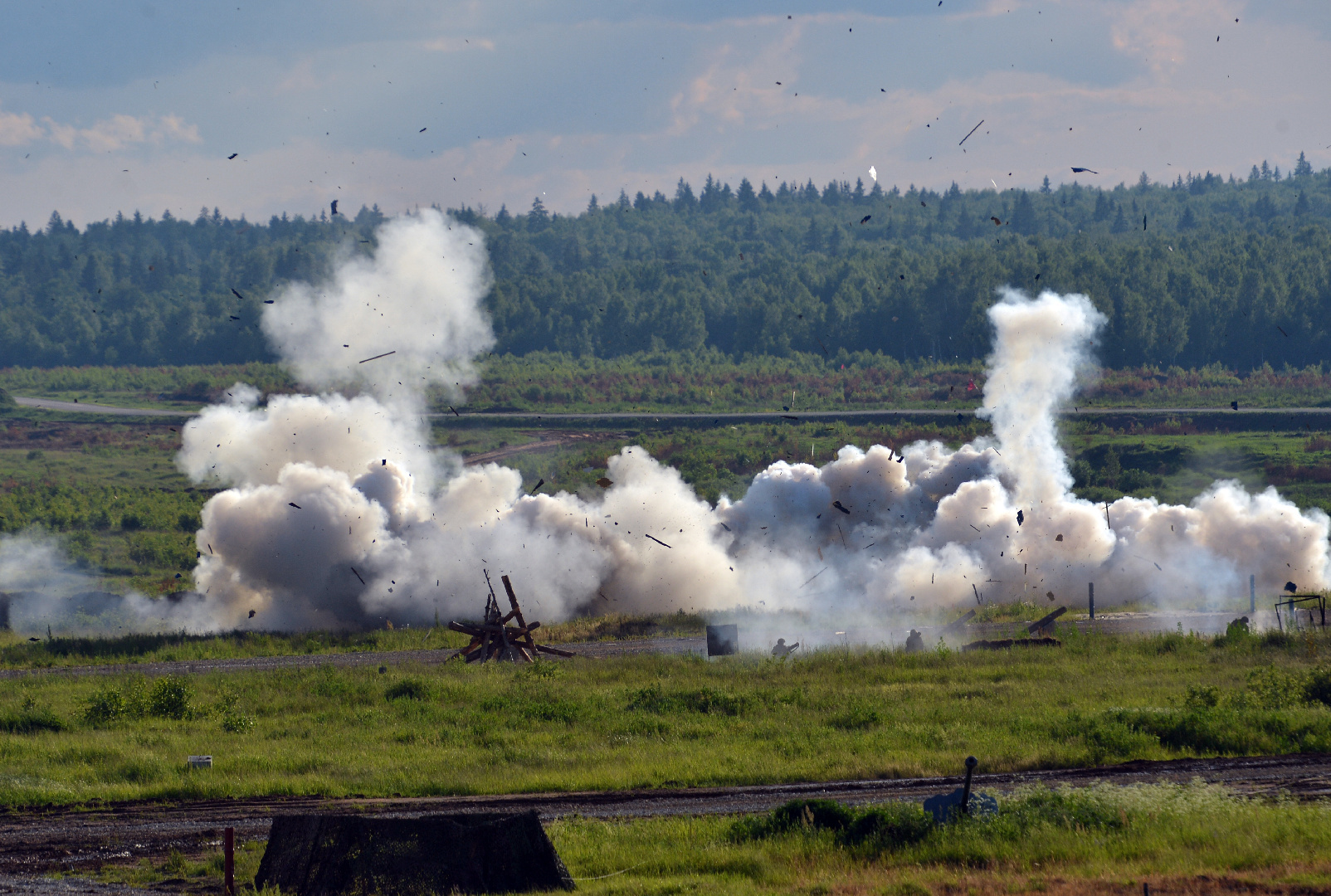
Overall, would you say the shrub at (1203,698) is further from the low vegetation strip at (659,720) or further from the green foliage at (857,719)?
the green foliage at (857,719)

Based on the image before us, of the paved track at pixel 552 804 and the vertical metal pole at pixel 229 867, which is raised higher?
the vertical metal pole at pixel 229 867

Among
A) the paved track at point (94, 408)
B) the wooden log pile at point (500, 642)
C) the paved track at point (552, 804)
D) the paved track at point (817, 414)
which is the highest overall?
the paved track at point (94, 408)

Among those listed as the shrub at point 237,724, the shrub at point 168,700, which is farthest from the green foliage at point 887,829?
the shrub at point 168,700

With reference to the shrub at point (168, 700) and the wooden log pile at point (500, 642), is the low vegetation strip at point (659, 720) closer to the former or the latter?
the shrub at point (168, 700)

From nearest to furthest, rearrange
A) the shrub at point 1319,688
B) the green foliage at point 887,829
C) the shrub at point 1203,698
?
the green foliage at point 887,829, the shrub at point 1203,698, the shrub at point 1319,688

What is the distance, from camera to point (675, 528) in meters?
67.6

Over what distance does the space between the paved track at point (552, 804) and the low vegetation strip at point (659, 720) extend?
79cm

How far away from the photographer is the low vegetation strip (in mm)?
29953

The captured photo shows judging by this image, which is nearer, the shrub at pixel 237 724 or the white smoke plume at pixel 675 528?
the shrub at pixel 237 724

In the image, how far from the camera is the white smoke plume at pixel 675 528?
63.0 metres

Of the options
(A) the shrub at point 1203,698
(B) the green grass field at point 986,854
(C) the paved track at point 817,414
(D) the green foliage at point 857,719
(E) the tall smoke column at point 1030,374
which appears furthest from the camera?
(C) the paved track at point 817,414

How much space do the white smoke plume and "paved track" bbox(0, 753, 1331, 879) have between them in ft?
96.4

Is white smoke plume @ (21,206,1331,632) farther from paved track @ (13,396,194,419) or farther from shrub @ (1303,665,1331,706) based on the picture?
paved track @ (13,396,194,419)

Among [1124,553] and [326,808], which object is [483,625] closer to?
[326,808]
